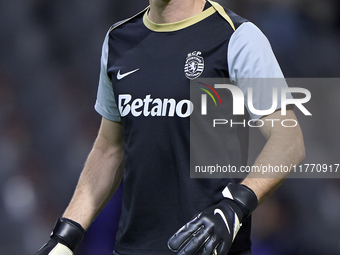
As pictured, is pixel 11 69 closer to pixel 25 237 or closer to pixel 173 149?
pixel 25 237

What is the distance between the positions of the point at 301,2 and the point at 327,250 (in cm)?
149

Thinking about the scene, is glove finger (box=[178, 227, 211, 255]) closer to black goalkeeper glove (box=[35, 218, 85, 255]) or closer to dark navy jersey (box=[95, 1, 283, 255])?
dark navy jersey (box=[95, 1, 283, 255])

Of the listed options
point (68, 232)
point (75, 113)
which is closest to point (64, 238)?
point (68, 232)

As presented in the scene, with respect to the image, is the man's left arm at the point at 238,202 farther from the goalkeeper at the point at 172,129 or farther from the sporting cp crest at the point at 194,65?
the sporting cp crest at the point at 194,65

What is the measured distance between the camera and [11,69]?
371 centimetres

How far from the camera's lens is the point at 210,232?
1439 mm

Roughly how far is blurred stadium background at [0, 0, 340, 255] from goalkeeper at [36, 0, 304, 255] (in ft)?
5.02

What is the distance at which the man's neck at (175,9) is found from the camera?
1897 mm

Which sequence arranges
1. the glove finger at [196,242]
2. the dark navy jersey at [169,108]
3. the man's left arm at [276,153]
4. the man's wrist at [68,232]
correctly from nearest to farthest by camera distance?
the glove finger at [196,242]
the man's left arm at [276,153]
the dark navy jersey at [169,108]
the man's wrist at [68,232]

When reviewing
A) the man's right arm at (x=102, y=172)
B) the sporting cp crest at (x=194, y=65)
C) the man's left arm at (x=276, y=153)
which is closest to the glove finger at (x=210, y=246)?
the man's left arm at (x=276, y=153)

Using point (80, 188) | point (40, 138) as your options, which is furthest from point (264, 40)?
point (40, 138)

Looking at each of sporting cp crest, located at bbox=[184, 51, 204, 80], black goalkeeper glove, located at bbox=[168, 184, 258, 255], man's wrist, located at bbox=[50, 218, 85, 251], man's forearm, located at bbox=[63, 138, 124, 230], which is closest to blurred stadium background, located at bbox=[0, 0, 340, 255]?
man's forearm, located at bbox=[63, 138, 124, 230]

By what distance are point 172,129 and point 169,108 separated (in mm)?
69

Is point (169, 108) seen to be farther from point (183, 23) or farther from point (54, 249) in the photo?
point (54, 249)
